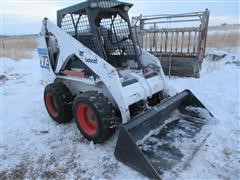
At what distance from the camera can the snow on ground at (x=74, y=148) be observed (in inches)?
102

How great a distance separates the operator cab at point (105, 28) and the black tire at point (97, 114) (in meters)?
0.71

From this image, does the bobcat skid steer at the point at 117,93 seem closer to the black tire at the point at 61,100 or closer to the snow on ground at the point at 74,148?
the black tire at the point at 61,100

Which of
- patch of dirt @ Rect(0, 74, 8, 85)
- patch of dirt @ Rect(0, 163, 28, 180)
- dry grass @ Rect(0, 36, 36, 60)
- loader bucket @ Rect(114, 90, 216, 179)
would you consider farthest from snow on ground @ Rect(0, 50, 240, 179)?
dry grass @ Rect(0, 36, 36, 60)

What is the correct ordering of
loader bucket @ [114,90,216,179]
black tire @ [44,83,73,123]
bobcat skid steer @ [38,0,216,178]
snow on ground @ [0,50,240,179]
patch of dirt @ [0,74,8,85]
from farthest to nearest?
patch of dirt @ [0,74,8,85] → black tire @ [44,83,73,123] → bobcat skid steer @ [38,0,216,178] → snow on ground @ [0,50,240,179] → loader bucket @ [114,90,216,179]

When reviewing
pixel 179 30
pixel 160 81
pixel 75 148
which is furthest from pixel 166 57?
pixel 75 148

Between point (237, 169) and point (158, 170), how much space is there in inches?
37.4

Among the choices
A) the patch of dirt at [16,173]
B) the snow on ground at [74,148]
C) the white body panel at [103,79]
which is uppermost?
the white body panel at [103,79]

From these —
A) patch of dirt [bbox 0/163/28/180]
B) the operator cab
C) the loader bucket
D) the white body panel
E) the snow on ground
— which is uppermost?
the operator cab

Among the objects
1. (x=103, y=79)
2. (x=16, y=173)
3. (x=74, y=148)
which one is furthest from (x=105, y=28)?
(x=16, y=173)

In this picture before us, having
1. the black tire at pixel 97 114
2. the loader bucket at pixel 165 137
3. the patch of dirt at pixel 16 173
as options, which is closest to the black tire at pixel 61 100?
the black tire at pixel 97 114

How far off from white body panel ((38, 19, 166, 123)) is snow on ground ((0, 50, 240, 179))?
67 cm

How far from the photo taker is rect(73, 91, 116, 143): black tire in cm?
288

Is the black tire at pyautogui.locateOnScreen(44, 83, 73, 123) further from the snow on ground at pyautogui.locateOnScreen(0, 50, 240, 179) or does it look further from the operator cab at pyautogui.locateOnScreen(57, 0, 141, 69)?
the operator cab at pyautogui.locateOnScreen(57, 0, 141, 69)

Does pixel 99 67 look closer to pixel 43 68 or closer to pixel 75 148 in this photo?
pixel 75 148
